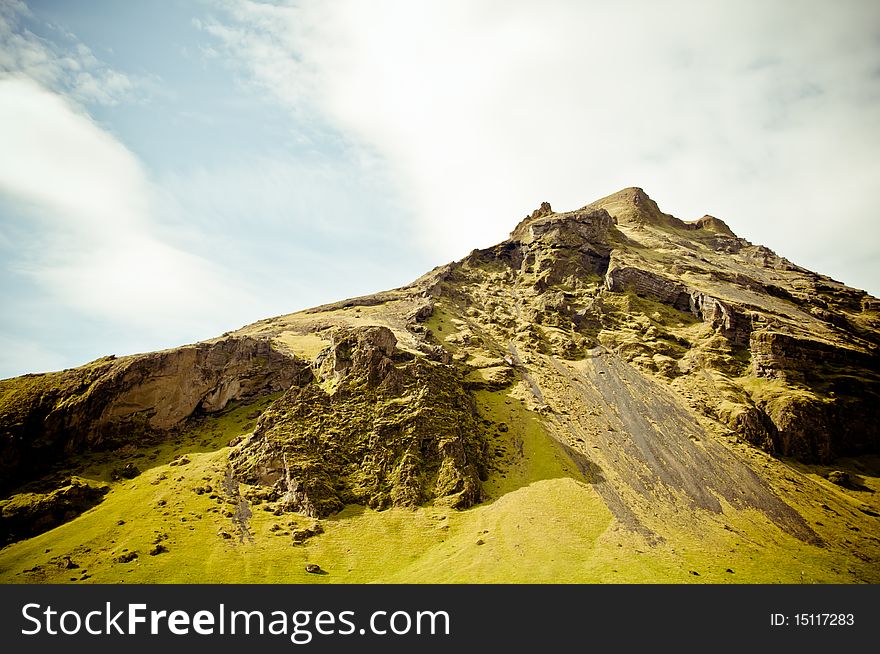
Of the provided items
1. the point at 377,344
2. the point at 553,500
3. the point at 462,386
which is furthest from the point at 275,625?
the point at 462,386

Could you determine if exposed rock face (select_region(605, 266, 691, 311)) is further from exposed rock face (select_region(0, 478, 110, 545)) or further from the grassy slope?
exposed rock face (select_region(0, 478, 110, 545))

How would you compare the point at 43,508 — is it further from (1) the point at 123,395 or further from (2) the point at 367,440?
(2) the point at 367,440

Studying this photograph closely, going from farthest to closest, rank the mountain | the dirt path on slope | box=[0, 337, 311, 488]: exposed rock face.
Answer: box=[0, 337, 311, 488]: exposed rock face
the dirt path on slope
the mountain

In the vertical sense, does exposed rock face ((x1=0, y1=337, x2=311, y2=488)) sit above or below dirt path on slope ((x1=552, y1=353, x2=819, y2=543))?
above

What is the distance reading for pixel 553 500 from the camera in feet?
246

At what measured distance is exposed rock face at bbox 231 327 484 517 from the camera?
7444cm

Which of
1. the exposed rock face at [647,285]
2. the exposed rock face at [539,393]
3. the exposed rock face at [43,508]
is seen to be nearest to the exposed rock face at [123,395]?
the exposed rock face at [539,393]

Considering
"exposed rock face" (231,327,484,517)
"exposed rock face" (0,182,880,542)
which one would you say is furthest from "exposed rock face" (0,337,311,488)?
"exposed rock face" (231,327,484,517)

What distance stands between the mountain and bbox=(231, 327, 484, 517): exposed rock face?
16.0 inches

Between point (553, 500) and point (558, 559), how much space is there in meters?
15.2

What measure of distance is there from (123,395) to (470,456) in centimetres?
6972

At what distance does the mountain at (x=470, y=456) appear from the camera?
61.0 m

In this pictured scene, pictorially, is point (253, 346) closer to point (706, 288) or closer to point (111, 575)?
point (111, 575)

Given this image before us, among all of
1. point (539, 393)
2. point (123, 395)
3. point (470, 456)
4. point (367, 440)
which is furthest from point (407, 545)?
point (123, 395)
